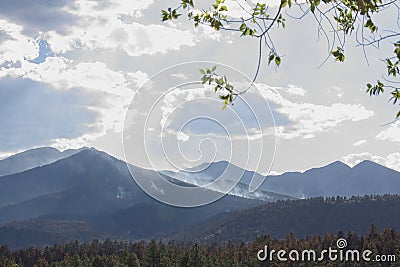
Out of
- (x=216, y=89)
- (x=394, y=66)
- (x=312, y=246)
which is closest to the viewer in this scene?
(x=216, y=89)

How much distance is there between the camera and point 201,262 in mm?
94125

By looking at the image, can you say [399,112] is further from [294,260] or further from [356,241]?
[356,241]

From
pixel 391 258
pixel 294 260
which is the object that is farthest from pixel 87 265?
pixel 391 258

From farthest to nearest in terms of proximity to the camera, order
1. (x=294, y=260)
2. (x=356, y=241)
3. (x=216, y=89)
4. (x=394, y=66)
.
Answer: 1. (x=356, y=241)
2. (x=294, y=260)
3. (x=394, y=66)
4. (x=216, y=89)

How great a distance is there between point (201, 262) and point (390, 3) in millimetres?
89308

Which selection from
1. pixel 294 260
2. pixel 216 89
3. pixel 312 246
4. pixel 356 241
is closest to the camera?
pixel 216 89

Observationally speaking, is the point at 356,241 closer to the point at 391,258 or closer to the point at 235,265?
the point at 391,258

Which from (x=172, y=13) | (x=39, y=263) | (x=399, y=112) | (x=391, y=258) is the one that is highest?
(x=172, y=13)

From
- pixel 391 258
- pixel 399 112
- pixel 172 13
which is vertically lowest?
pixel 391 258

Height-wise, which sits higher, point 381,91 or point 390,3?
point 390,3

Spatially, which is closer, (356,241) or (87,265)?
(87,265)

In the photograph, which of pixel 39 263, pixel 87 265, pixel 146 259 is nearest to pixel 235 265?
pixel 146 259

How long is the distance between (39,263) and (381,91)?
444 ft

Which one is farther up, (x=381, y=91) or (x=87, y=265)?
(x=381, y=91)
